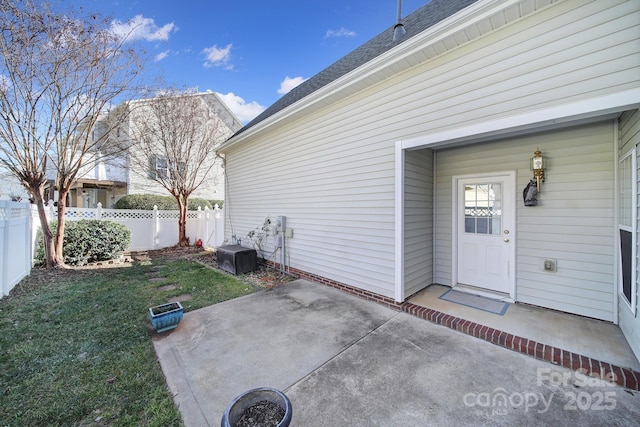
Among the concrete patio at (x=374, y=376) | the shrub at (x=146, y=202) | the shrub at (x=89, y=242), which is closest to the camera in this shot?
the concrete patio at (x=374, y=376)

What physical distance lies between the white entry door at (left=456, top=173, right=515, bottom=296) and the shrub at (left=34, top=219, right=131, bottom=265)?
8559mm

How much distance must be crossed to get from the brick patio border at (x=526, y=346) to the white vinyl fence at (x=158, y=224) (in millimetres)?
7669

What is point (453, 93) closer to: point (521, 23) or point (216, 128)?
point (521, 23)

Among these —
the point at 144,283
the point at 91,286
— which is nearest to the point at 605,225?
the point at 144,283

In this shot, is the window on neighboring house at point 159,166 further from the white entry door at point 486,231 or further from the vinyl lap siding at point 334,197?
the white entry door at point 486,231

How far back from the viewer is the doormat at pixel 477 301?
138 inches

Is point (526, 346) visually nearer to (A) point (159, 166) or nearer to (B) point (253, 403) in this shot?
(B) point (253, 403)

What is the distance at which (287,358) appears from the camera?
256 centimetres

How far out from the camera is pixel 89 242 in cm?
649

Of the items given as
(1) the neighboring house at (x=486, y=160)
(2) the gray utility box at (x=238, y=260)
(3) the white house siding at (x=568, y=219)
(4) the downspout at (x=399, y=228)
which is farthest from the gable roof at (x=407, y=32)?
(2) the gray utility box at (x=238, y=260)

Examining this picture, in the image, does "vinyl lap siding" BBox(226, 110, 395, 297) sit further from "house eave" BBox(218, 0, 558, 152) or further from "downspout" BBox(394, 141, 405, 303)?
"house eave" BBox(218, 0, 558, 152)

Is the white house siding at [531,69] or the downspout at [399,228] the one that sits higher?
the white house siding at [531,69]

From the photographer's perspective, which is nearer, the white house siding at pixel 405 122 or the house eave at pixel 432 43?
the white house siding at pixel 405 122

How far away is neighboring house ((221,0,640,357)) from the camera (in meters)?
2.49
